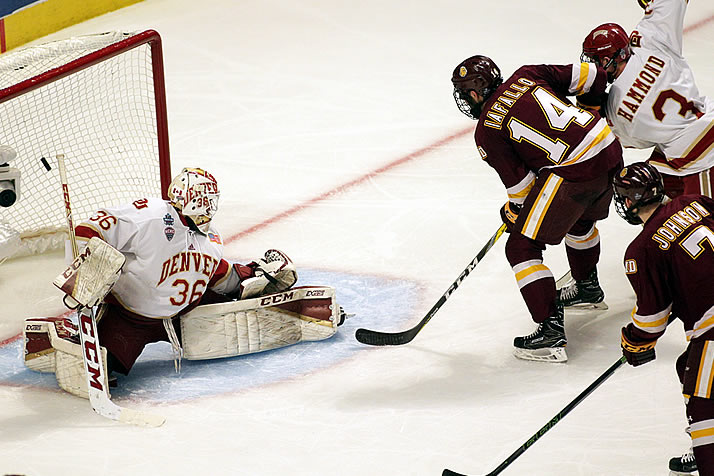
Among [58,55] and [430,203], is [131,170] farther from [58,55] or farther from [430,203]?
[430,203]

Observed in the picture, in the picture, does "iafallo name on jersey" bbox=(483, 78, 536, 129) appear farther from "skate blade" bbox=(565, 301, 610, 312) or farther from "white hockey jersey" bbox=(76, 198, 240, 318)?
"white hockey jersey" bbox=(76, 198, 240, 318)

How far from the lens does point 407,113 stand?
21.4 feet

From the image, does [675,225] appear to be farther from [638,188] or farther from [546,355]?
[546,355]

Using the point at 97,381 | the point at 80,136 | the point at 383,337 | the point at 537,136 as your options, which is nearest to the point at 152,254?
the point at 97,381

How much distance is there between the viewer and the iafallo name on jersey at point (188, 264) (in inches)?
143

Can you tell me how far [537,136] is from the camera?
3664 millimetres

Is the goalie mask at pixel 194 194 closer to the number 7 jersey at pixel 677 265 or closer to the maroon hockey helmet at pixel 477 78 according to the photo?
the maroon hockey helmet at pixel 477 78

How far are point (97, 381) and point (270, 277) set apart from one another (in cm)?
70

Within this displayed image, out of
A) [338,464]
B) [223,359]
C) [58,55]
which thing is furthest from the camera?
[58,55]

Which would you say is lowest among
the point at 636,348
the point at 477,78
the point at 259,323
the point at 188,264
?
the point at 259,323

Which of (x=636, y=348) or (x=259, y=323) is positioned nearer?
(x=636, y=348)

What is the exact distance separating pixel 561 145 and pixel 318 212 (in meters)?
1.83

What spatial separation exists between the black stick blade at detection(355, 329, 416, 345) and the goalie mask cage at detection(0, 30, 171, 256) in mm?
1251

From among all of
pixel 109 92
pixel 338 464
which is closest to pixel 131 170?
pixel 109 92
